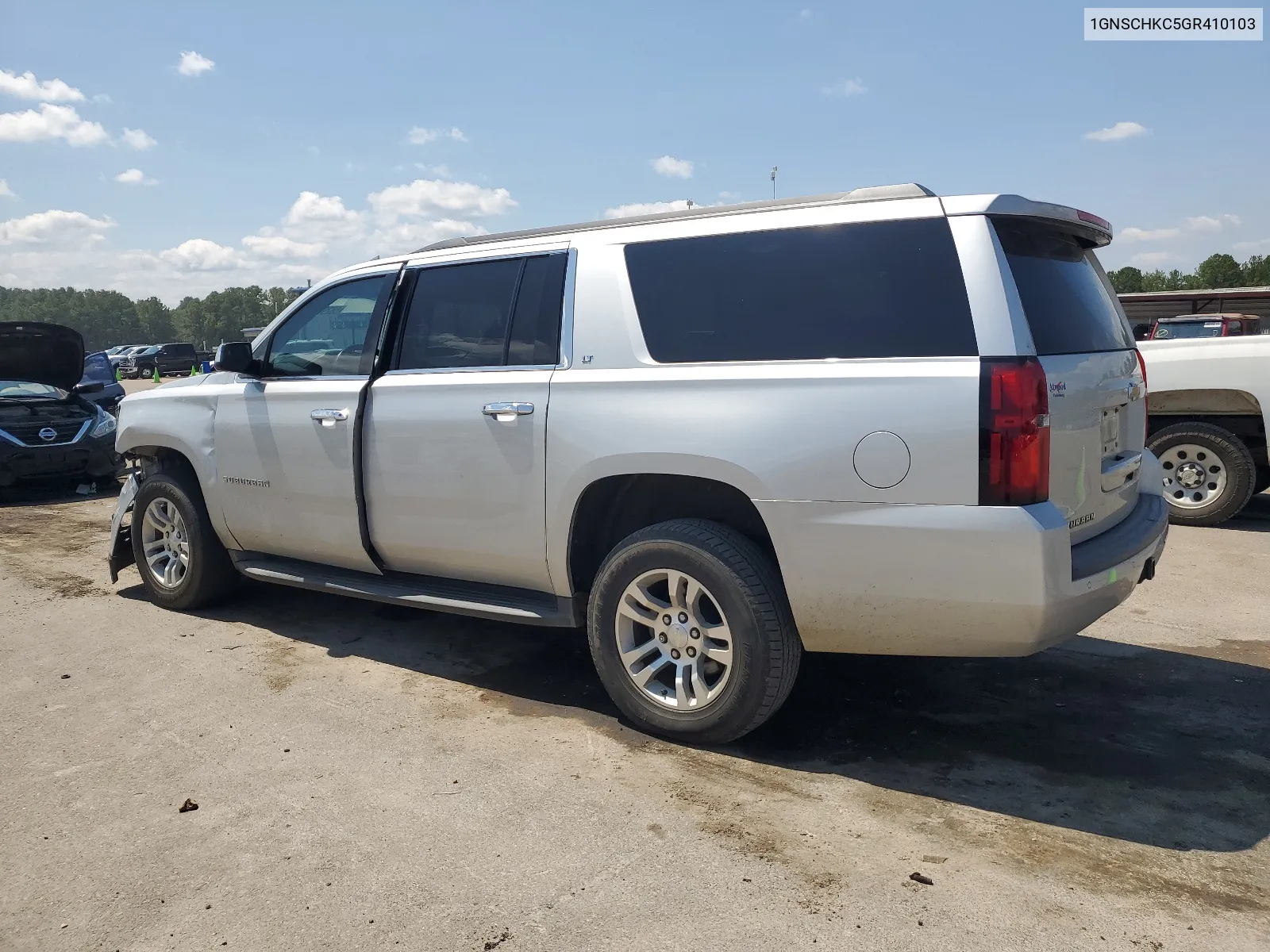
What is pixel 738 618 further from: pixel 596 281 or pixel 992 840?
pixel 596 281

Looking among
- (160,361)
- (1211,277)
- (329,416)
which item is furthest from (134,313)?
(329,416)

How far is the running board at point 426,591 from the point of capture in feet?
13.2

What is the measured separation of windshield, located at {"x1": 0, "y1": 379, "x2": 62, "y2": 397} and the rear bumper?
10630 millimetres

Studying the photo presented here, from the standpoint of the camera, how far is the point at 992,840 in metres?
2.92

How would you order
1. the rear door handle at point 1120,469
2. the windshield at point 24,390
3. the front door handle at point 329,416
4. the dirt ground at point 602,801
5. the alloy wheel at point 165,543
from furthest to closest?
the windshield at point 24,390
the alloy wheel at point 165,543
the front door handle at point 329,416
the rear door handle at point 1120,469
the dirt ground at point 602,801

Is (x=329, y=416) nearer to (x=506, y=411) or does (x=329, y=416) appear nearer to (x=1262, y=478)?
(x=506, y=411)

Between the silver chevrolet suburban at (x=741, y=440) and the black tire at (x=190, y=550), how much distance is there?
90 cm

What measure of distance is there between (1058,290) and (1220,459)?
16.9ft

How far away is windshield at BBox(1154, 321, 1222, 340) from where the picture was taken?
1265 cm

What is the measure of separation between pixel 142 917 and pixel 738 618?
6.81 feet

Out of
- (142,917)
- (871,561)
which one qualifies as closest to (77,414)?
(142,917)

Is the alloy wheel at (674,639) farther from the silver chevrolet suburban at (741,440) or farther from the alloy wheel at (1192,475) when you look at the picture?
the alloy wheel at (1192,475)

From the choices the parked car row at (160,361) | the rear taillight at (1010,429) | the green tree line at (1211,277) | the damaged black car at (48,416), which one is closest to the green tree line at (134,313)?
the parked car row at (160,361)

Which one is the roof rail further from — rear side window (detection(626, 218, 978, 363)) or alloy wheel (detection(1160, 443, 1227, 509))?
alloy wheel (detection(1160, 443, 1227, 509))
